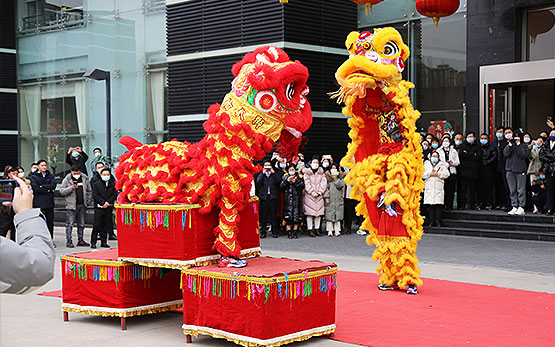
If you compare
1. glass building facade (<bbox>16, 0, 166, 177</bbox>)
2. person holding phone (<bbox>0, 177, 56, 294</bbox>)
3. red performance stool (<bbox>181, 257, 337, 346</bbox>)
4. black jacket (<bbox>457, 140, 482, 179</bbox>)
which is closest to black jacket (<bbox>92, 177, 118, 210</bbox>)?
glass building facade (<bbox>16, 0, 166, 177</bbox>)

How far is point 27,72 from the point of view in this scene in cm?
2373

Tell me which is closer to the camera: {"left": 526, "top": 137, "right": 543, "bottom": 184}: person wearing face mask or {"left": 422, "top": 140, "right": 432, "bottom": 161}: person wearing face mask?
{"left": 526, "top": 137, "right": 543, "bottom": 184}: person wearing face mask

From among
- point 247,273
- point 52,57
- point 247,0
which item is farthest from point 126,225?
point 52,57

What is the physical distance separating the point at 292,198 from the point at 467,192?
3.86 meters

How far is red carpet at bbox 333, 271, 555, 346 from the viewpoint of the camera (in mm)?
6266

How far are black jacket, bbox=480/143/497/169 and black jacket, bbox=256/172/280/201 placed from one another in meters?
4.36

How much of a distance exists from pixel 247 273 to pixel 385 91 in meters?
3.14

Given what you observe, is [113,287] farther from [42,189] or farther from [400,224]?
[42,189]

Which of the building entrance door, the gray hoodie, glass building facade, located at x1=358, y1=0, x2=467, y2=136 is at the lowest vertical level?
the gray hoodie

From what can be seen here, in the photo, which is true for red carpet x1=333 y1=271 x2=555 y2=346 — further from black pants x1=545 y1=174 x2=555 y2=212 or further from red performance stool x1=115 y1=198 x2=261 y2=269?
black pants x1=545 y1=174 x2=555 y2=212

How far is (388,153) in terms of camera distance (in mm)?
8469

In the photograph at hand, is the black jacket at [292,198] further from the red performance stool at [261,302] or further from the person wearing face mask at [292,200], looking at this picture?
the red performance stool at [261,302]

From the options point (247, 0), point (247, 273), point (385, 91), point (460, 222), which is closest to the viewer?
point (247, 273)

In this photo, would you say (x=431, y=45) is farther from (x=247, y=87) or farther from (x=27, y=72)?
(x=27, y=72)
